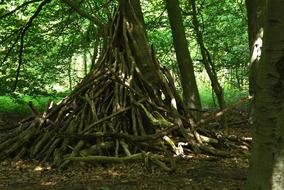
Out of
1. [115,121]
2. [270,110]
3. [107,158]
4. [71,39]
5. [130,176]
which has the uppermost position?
[71,39]

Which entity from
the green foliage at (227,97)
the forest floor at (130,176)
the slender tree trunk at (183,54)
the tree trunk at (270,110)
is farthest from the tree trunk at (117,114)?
the green foliage at (227,97)

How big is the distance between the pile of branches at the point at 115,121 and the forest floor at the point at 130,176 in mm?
186

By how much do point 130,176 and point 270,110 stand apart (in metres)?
2.47

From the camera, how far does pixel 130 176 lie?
5.55 m

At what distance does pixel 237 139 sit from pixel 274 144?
3898 mm

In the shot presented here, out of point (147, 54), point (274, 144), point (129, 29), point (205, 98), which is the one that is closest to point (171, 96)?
point (147, 54)

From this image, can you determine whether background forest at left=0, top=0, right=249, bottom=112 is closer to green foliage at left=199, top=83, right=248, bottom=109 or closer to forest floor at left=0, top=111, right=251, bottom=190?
green foliage at left=199, top=83, right=248, bottom=109

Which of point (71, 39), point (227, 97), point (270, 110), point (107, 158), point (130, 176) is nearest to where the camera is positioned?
point (270, 110)

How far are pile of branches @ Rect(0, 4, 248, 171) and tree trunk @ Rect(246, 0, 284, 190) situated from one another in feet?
7.98

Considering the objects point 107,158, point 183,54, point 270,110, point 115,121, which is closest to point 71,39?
point 183,54

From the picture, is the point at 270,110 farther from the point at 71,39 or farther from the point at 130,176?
the point at 71,39

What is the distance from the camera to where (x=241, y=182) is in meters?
5.20

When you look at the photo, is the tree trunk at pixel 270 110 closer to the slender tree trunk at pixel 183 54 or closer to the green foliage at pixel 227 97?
the slender tree trunk at pixel 183 54

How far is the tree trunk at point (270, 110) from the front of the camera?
3.29m
